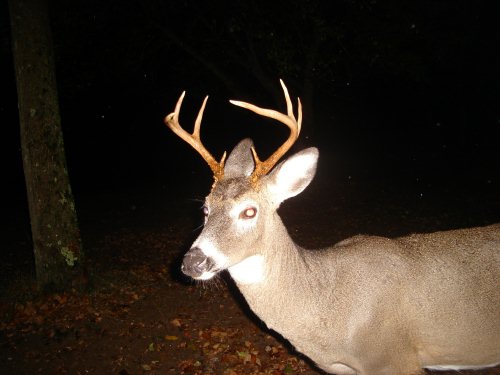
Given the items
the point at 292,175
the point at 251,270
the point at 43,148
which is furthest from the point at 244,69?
the point at 251,270

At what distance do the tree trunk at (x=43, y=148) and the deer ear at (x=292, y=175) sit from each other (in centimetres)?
373

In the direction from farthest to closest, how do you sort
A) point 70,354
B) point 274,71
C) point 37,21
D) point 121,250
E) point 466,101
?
point 466,101
point 274,71
point 121,250
point 37,21
point 70,354

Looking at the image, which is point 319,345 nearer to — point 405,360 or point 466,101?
point 405,360

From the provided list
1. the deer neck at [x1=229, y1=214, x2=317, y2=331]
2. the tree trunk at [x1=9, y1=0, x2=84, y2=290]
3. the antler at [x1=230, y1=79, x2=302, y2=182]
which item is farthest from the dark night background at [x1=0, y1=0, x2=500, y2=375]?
the antler at [x1=230, y1=79, x2=302, y2=182]

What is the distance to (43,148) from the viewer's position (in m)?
5.92

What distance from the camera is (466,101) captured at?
3706 cm

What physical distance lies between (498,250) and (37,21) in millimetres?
5986

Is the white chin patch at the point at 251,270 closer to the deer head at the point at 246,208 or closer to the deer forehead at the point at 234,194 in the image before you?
the deer head at the point at 246,208

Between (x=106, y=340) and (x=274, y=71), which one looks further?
(x=274, y=71)

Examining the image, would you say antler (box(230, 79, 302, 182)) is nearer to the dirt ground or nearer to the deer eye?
the deer eye

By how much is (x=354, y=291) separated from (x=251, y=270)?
85 cm

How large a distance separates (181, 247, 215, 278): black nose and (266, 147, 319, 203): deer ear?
854 millimetres

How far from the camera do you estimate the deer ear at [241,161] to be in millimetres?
4117

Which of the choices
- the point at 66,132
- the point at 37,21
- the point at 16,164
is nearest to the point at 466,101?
the point at 66,132
